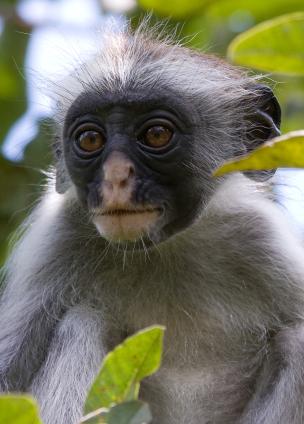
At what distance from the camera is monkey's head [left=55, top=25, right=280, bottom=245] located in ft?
13.9

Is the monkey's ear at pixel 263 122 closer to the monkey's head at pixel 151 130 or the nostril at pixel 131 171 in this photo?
the monkey's head at pixel 151 130

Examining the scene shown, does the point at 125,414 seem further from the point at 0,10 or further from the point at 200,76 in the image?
the point at 0,10

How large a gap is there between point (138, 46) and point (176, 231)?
50.1 inches

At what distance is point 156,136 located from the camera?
4531 millimetres

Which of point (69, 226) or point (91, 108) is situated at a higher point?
point (91, 108)

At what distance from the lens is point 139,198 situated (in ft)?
13.8

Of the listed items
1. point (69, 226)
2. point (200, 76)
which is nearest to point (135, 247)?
point (69, 226)

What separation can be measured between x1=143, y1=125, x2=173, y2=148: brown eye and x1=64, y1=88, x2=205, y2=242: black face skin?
3cm

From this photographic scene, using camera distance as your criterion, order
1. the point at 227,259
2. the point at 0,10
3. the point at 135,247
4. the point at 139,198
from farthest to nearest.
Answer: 1. the point at 0,10
2. the point at 227,259
3. the point at 135,247
4. the point at 139,198

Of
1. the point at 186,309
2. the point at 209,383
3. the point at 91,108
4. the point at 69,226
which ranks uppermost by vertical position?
the point at 91,108

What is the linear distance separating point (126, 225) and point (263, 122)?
1385mm

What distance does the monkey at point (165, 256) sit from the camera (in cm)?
444

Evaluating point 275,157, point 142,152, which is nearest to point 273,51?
point 275,157

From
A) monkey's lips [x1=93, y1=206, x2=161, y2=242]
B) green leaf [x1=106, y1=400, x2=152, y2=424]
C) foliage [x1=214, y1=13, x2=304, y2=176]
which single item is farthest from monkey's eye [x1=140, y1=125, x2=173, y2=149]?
green leaf [x1=106, y1=400, x2=152, y2=424]
